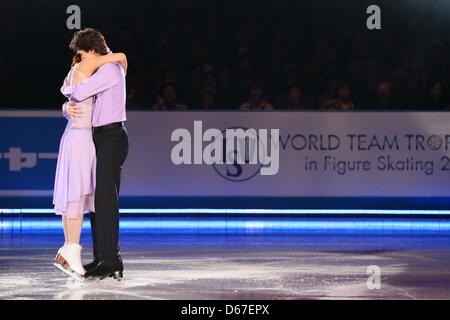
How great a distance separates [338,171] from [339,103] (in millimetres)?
1174

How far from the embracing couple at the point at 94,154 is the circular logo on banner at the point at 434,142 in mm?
5543

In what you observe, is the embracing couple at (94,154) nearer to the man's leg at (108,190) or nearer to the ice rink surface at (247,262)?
the man's leg at (108,190)

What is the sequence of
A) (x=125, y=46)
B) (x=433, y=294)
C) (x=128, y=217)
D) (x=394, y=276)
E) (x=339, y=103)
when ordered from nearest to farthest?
(x=433, y=294)
(x=394, y=276)
(x=128, y=217)
(x=339, y=103)
(x=125, y=46)

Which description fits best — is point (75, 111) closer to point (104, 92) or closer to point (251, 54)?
point (104, 92)

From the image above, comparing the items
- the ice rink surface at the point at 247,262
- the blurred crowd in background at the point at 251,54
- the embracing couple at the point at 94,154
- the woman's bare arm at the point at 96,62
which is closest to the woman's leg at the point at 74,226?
the embracing couple at the point at 94,154

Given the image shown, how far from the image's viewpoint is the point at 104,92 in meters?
7.40

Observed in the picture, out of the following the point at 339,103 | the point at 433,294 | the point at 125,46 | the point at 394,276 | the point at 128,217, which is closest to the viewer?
the point at 433,294

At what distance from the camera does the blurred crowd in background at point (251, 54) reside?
44.2 ft

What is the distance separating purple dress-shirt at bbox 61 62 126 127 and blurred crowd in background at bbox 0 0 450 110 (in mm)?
5352

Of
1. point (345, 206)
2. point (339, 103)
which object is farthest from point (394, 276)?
point (339, 103)

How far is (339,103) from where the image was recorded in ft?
42.6

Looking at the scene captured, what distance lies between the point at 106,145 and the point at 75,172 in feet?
0.93

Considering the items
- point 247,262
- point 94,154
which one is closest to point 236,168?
point 247,262

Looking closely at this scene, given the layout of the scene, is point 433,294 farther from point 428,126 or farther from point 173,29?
point 173,29
